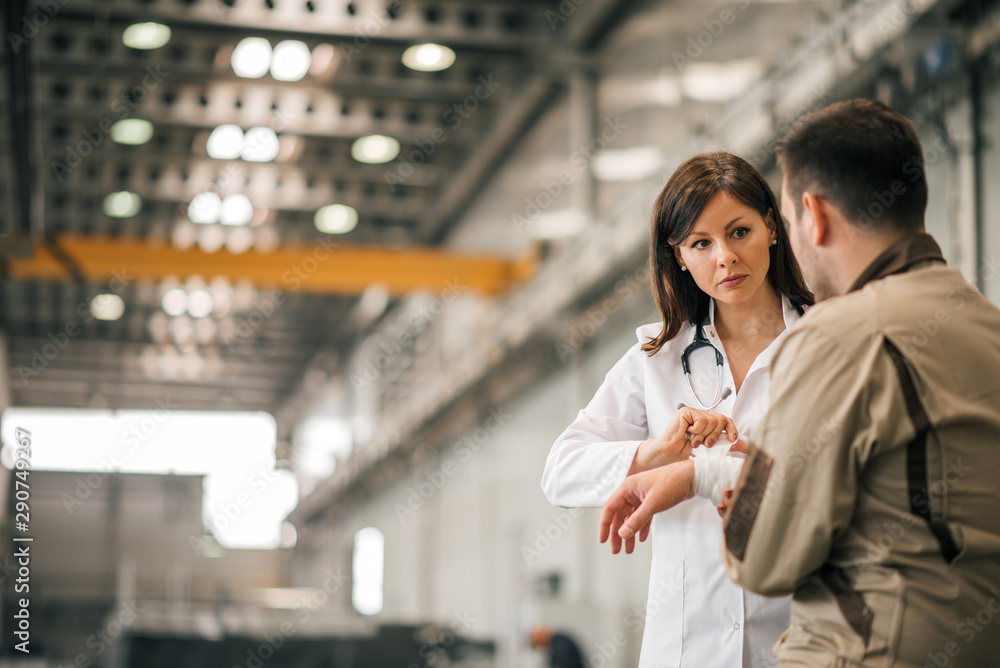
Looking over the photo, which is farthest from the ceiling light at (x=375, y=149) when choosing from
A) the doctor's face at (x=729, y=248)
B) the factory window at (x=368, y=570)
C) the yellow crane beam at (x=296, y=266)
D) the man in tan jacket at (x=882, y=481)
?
the man in tan jacket at (x=882, y=481)

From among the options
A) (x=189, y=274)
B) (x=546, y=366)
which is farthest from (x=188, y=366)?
(x=546, y=366)

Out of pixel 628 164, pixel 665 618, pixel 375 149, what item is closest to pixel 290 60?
pixel 375 149

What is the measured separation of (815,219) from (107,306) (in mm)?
20945

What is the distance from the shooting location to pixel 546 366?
13094mm

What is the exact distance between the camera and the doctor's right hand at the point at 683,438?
2002 mm

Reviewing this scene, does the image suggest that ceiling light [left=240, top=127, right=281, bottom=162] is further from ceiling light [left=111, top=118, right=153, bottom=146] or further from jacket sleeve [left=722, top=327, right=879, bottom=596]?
jacket sleeve [left=722, top=327, right=879, bottom=596]

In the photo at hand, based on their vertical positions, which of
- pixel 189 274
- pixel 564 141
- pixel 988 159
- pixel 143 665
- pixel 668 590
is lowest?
pixel 143 665

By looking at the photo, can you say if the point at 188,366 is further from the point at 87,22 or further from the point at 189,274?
the point at 87,22

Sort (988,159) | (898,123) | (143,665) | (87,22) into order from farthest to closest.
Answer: (143,665) < (87,22) < (988,159) < (898,123)

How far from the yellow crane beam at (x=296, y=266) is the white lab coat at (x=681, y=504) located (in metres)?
10.7

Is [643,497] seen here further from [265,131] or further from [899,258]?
[265,131]

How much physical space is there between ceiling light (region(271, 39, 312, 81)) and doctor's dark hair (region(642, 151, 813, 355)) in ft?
32.8

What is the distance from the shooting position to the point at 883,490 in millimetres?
1614

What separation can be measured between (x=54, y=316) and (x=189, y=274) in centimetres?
1035
